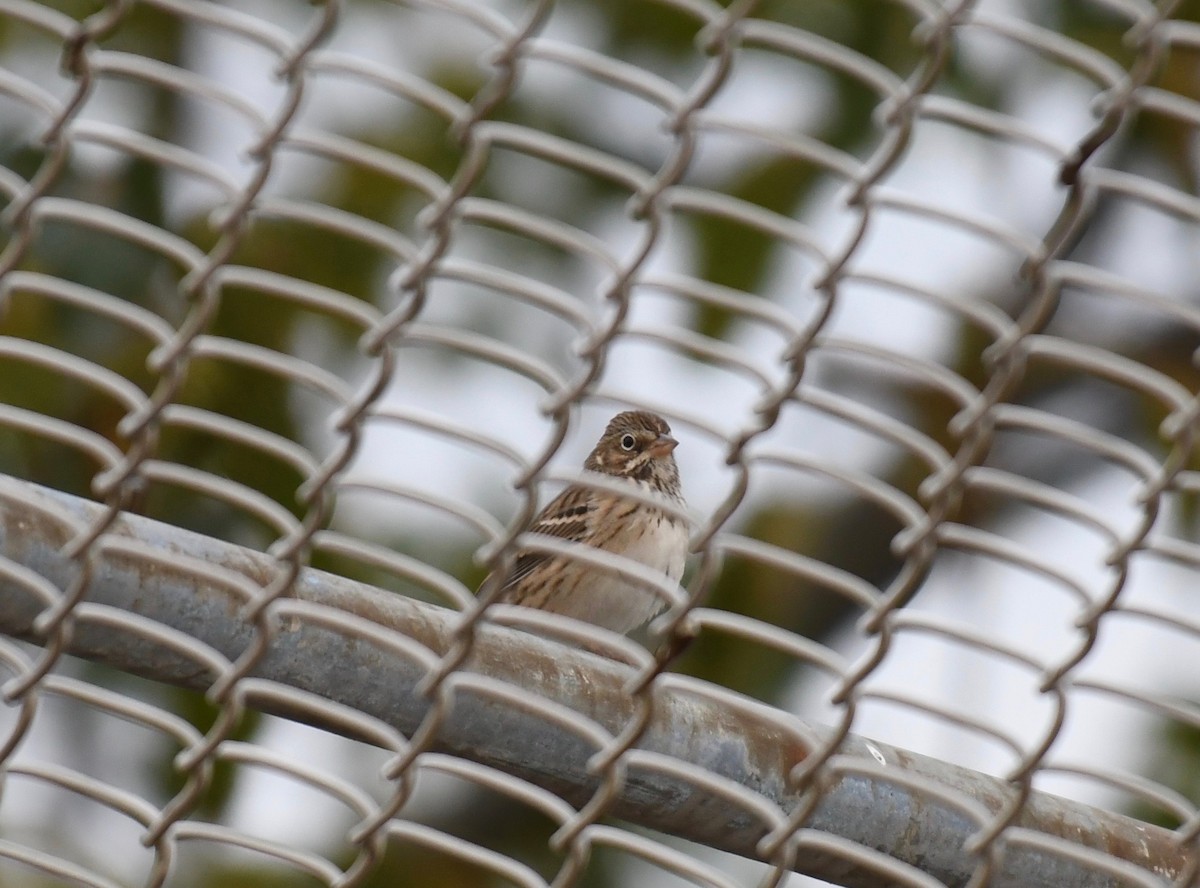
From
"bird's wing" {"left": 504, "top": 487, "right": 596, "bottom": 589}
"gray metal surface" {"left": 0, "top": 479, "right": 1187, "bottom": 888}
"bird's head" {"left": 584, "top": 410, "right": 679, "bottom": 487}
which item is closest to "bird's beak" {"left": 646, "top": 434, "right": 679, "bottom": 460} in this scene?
"bird's head" {"left": 584, "top": 410, "right": 679, "bottom": 487}

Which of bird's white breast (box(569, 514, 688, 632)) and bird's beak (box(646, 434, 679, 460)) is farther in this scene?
bird's beak (box(646, 434, 679, 460))

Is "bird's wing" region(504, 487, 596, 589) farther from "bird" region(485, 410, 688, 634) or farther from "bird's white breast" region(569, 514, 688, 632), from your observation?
"bird's white breast" region(569, 514, 688, 632)

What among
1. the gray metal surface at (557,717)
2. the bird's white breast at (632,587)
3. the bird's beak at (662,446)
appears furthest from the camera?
the bird's beak at (662,446)

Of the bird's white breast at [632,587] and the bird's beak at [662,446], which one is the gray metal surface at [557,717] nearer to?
the bird's white breast at [632,587]

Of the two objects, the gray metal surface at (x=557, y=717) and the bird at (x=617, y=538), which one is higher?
the bird at (x=617, y=538)

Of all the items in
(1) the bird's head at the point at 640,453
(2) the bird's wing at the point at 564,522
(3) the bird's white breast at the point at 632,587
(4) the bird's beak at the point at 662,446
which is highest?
(1) the bird's head at the point at 640,453

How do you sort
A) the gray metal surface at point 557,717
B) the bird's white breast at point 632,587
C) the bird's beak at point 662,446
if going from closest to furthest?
1. the gray metal surface at point 557,717
2. the bird's white breast at point 632,587
3. the bird's beak at point 662,446

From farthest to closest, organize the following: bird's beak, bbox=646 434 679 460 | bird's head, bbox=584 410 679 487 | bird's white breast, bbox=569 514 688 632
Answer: bird's head, bbox=584 410 679 487, bird's beak, bbox=646 434 679 460, bird's white breast, bbox=569 514 688 632

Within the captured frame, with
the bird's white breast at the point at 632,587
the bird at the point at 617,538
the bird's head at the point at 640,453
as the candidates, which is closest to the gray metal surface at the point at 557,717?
the bird at the point at 617,538
